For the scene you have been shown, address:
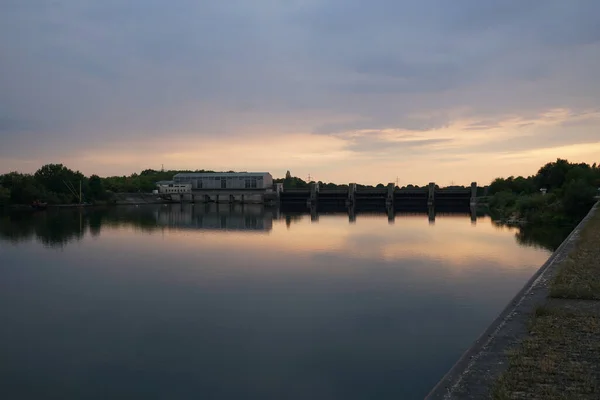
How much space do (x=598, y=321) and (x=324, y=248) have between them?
1473cm

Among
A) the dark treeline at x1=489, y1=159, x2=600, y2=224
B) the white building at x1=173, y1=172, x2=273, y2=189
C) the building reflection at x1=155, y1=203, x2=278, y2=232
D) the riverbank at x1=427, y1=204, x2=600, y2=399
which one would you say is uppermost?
the white building at x1=173, y1=172, x2=273, y2=189

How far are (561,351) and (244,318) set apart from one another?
6131 millimetres

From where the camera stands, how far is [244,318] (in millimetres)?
10000

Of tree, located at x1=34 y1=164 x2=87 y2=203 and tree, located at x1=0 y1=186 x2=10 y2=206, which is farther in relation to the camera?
tree, located at x1=34 y1=164 x2=87 y2=203

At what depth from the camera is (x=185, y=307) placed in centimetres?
1087

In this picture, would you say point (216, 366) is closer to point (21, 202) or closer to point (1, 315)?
point (1, 315)

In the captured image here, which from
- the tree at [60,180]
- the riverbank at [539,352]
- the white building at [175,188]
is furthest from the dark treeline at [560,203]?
the tree at [60,180]

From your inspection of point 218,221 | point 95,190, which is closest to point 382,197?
point 218,221

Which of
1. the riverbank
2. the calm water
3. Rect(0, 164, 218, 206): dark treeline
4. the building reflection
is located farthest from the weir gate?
the riverbank

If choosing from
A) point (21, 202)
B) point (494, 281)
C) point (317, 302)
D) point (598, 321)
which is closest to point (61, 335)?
point (317, 302)

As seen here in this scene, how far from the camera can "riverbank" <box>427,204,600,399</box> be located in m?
4.85

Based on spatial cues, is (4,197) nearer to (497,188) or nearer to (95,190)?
(95,190)

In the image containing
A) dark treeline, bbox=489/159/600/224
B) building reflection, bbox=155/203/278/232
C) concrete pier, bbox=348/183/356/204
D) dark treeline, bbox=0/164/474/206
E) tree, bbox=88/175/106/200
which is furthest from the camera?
concrete pier, bbox=348/183/356/204

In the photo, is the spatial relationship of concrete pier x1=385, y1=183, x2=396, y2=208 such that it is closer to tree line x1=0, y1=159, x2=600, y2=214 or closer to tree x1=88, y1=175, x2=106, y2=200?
tree line x1=0, y1=159, x2=600, y2=214
